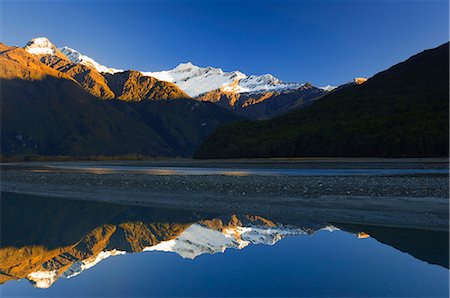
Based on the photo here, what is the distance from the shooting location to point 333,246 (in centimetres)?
1562

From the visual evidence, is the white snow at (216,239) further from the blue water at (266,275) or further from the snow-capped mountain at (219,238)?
the blue water at (266,275)

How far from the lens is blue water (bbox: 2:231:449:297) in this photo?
10.6 metres

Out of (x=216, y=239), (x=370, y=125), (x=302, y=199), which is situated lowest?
(x=216, y=239)

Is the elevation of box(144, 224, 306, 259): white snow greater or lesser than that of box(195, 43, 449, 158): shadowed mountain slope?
lesser

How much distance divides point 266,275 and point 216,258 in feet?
10.3

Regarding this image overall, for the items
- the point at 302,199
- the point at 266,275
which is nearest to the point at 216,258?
the point at 266,275

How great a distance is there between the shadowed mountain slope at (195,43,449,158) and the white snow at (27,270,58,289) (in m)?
85.4

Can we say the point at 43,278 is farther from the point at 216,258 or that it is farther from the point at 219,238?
the point at 219,238

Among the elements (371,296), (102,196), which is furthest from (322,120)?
(371,296)

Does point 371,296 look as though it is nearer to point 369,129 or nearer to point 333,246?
point 333,246

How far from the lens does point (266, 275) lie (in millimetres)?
12031

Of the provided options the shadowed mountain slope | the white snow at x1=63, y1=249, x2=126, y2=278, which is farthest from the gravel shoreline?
the shadowed mountain slope

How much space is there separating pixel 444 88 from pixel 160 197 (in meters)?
122

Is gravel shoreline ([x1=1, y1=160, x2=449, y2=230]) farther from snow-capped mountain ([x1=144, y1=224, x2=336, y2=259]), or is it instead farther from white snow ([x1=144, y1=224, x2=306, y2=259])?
white snow ([x1=144, y1=224, x2=306, y2=259])
